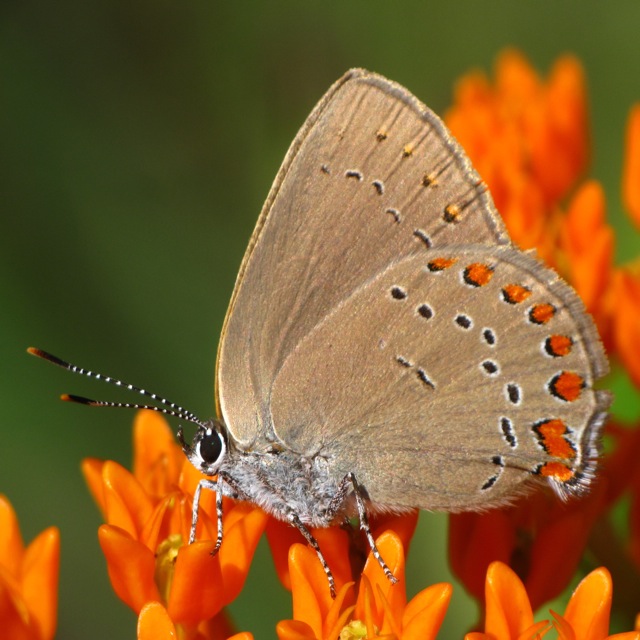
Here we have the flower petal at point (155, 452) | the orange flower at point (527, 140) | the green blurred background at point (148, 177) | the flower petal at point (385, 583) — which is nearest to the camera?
the flower petal at point (385, 583)

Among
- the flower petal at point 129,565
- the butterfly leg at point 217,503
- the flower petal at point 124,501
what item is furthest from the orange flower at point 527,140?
the flower petal at point 129,565

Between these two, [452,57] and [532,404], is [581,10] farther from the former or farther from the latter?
[532,404]

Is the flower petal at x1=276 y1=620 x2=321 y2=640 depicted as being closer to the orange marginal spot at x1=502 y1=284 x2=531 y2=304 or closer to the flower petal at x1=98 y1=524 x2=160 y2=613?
the flower petal at x1=98 y1=524 x2=160 y2=613

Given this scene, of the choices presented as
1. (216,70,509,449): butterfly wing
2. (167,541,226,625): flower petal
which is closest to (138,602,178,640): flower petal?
(167,541,226,625): flower petal

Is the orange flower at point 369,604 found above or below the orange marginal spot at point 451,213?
below

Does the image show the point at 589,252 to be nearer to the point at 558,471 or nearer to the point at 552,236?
the point at 552,236

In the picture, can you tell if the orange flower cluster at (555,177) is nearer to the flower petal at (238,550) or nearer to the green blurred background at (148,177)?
the green blurred background at (148,177)

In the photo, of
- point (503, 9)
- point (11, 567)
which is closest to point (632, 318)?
point (11, 567)
